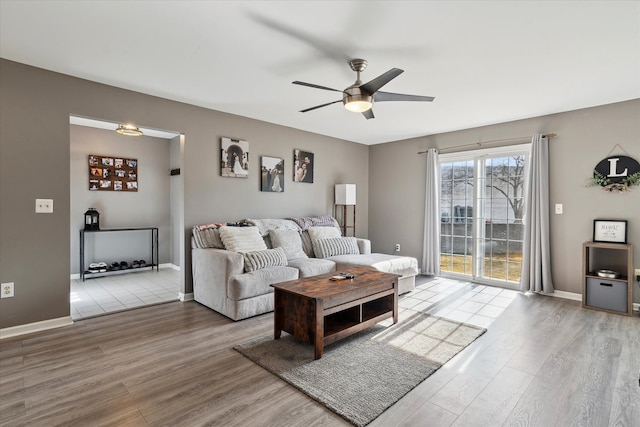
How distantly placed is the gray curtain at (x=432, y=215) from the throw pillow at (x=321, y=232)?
5.30 ft

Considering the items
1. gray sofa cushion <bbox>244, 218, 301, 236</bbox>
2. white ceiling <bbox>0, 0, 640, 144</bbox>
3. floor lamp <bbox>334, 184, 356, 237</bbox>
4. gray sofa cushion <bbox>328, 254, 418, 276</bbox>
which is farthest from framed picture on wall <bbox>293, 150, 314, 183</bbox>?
gray sofa cushion <bbox>328, 254, 418, 276</bbox>

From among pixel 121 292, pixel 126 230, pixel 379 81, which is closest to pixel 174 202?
pixel 126 230

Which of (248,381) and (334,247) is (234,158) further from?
(248,381)

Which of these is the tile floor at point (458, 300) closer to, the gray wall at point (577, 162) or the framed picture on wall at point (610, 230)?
the gray wall at point (577, 162)

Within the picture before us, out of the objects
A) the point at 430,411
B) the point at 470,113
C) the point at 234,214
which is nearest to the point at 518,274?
A: the point at 470,113

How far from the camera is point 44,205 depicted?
121 inches

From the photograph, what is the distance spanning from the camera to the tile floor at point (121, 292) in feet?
12.3

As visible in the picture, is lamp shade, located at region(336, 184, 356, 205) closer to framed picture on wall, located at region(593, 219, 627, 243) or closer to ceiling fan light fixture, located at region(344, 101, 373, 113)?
ceiling fan light fixture, located at region(344, 101, 373, 113)

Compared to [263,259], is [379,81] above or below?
above

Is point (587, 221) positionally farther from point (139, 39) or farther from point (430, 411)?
point (139, 39)

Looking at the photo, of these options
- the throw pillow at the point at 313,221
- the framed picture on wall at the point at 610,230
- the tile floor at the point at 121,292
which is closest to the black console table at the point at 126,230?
the tile floor at the point at 121,292

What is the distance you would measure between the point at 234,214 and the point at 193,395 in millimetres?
2780

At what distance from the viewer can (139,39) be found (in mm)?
2494

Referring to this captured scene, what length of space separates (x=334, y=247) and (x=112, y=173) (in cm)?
408
